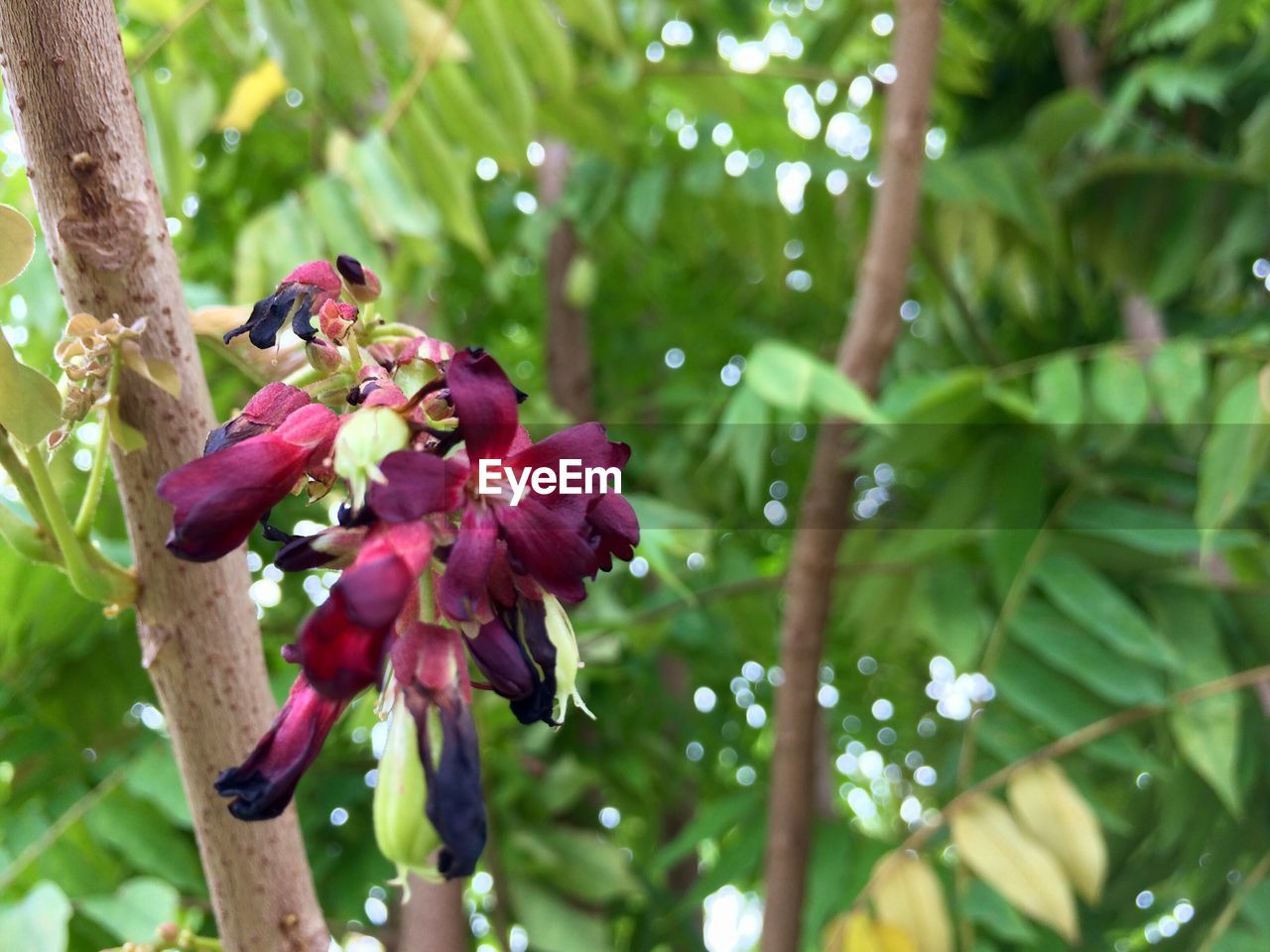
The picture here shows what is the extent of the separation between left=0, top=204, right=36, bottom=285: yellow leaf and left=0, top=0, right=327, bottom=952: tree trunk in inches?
0.8

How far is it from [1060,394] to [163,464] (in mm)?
800

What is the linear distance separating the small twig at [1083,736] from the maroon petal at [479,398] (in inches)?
28.9

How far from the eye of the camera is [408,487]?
0.87 ft

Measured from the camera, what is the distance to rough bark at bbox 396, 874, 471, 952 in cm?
95

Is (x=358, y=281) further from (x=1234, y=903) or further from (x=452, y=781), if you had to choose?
(x=1234, y=903)

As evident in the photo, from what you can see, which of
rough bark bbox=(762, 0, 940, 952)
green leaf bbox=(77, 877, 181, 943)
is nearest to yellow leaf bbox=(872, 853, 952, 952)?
rough bark bbox=(762, 0, 940, 952)

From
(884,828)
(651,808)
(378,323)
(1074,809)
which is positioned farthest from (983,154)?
(884,828)

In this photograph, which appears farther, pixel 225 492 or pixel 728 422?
pixel 728 422

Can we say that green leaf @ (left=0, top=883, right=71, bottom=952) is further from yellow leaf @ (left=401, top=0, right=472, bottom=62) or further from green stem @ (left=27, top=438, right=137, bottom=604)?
yellow leaf @ (left=401, top=0, right=472, bottom=62)

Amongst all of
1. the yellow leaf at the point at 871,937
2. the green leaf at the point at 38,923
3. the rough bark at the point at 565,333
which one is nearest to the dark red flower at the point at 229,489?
the green leaf at the point at 38,923

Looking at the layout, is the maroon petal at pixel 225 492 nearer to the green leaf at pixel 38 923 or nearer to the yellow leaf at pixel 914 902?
the green leaf at pixel 38 923

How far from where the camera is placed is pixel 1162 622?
1.03 meters

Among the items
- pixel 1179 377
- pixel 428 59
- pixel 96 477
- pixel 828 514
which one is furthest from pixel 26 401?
pixel 1179 377

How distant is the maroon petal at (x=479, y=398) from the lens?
277mm
